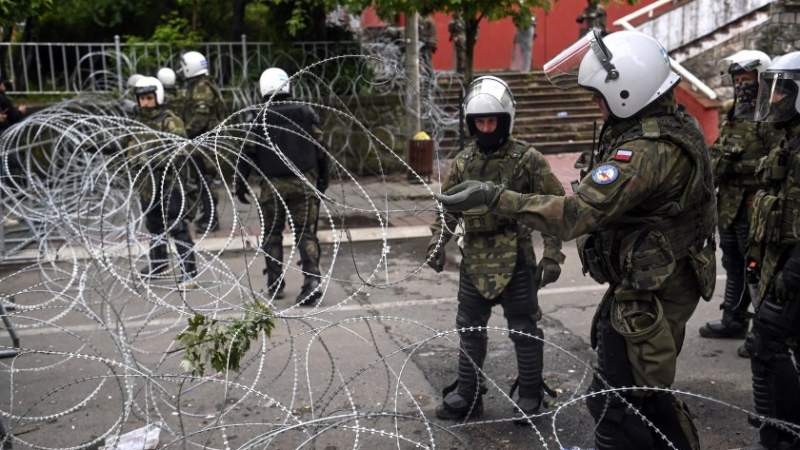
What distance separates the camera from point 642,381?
10.8 feet

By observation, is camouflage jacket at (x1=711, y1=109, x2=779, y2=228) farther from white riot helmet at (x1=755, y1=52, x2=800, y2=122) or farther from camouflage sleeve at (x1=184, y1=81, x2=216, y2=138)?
camouflage sleeve at (x1=184, y1=81, x2=216, y2=138)

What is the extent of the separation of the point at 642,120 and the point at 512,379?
215 cm

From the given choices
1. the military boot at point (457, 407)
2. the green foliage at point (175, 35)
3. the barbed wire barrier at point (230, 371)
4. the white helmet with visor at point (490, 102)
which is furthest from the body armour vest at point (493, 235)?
the green foliage at point (175, 35)

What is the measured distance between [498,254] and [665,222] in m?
1.14

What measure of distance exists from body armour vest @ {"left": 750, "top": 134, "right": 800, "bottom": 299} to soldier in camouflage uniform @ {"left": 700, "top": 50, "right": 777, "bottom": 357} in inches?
49.4

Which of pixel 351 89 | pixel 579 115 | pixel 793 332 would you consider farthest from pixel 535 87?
pixel 793 332

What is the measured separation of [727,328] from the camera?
220 inches

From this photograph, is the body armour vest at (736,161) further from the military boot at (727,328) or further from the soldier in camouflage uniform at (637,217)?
the soldier in camouflage uniform at (637,217)

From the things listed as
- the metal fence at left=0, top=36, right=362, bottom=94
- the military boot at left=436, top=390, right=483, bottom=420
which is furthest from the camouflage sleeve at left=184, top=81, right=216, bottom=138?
the military boot at left=436, top=390, right=483, bottom=420

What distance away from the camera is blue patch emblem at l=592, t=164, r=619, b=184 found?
122 inches

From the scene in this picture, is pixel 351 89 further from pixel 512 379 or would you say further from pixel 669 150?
pixel 669 150

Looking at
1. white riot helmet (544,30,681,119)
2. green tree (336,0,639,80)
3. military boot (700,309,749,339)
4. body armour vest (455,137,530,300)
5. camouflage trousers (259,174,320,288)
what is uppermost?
green tree (336,0,639,80)

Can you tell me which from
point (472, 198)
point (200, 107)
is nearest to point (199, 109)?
point (200, 107)

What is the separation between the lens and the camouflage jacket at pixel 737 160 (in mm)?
5254
